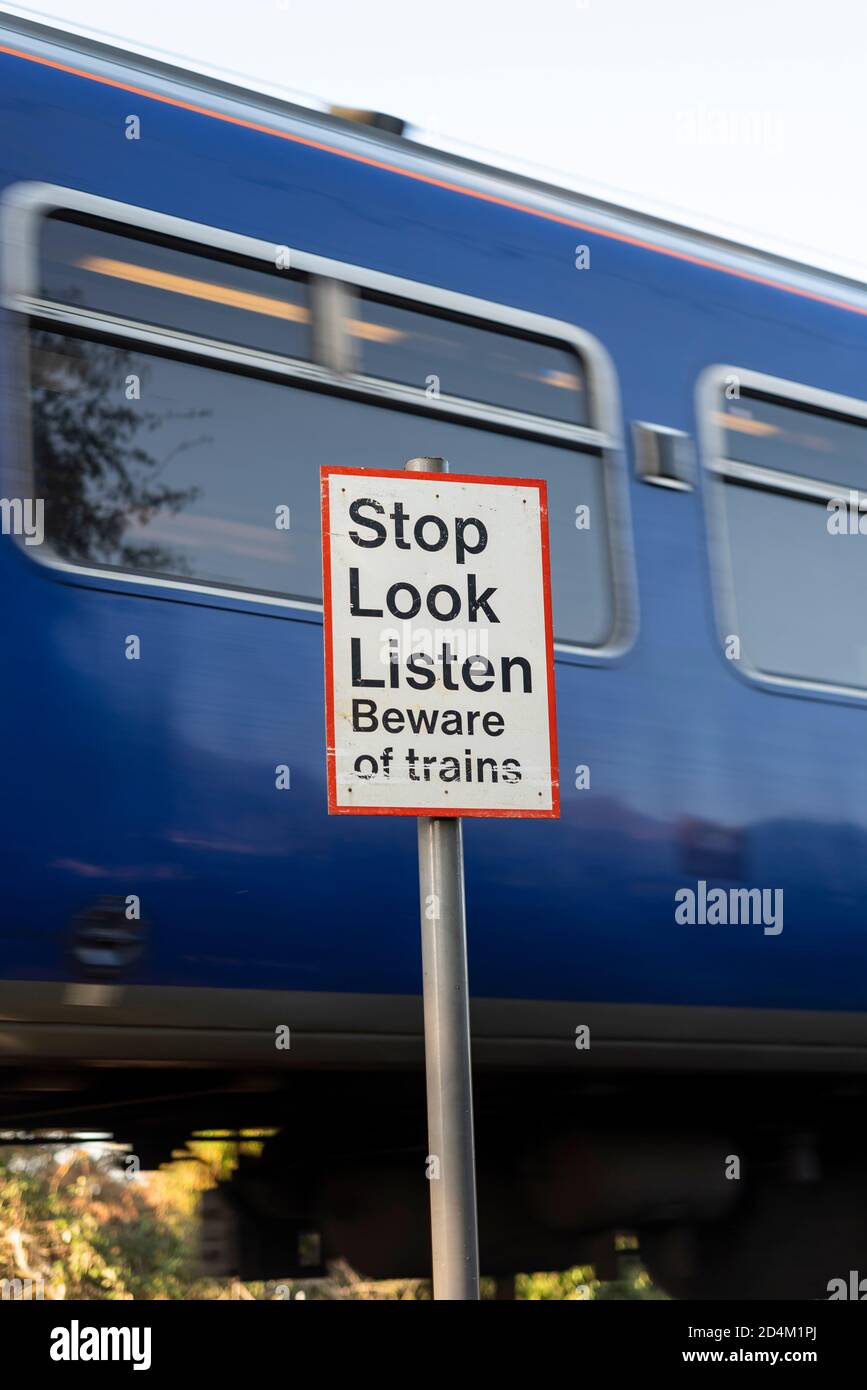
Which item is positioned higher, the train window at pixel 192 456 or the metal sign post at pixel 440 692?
the train window at pixel 192 456

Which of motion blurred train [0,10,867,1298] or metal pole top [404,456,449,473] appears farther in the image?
motion blurred train [0,10,867,1298]

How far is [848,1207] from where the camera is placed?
221 inches

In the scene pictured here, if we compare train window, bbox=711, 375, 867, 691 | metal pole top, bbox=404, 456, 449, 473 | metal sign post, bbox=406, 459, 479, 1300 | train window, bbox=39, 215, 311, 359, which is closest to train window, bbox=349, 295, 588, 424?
train window, bbox=39, 215, 311, 359

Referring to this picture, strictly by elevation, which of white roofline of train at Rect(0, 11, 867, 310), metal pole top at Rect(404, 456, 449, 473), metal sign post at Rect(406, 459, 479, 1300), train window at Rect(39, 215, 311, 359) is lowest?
metal sign post at Rect(406, 459, 479, 1300)

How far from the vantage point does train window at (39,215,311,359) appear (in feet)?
13.4

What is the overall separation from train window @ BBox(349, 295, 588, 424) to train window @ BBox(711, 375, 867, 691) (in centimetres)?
52

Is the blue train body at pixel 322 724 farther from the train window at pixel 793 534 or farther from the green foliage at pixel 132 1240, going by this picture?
the green foliage at pixel 132 1240

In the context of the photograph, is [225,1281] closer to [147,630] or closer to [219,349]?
[147,630]

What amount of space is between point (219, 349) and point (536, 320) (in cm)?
94

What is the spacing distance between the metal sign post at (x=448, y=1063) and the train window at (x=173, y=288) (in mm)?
1683

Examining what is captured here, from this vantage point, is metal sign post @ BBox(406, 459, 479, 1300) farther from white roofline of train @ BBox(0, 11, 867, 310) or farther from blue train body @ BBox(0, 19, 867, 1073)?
white roofline of train @ BBox(0, 11, 867, 310)

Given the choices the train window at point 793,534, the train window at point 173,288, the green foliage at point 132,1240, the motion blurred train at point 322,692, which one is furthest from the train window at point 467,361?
the green foliage at point 132,1240

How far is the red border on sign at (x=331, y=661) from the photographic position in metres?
2.91
